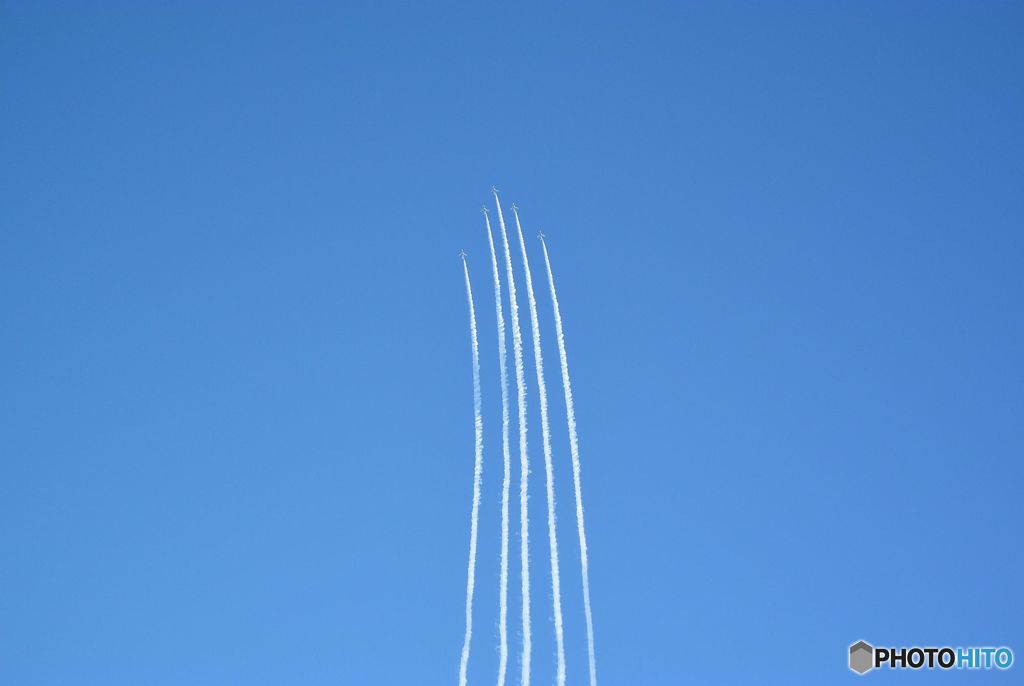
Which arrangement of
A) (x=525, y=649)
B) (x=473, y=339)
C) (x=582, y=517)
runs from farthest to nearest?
(x=473, y=339)
(x=582, y=517)
(x=525, y=649)

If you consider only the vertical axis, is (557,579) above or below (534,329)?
below

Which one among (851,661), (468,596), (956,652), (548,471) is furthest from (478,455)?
(956,652)

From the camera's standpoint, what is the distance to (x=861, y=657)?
20.2 meters

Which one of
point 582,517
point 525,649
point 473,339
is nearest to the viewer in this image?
point 525,649

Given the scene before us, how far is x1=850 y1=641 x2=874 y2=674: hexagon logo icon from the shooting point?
20094 mm

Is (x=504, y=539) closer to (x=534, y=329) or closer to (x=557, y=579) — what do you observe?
(x=557, y=579)

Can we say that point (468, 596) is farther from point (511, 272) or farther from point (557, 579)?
point (511, 272)

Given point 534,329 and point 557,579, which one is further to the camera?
point 534,329

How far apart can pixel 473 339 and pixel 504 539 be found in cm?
458

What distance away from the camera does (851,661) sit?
2011cm

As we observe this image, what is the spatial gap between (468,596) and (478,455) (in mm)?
2958

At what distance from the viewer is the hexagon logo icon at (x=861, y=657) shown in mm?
20094

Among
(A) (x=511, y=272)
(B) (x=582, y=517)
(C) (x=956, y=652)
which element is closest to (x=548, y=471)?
(B) (x=582, y=517)

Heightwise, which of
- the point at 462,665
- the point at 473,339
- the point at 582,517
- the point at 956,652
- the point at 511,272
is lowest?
the point at 462,665
